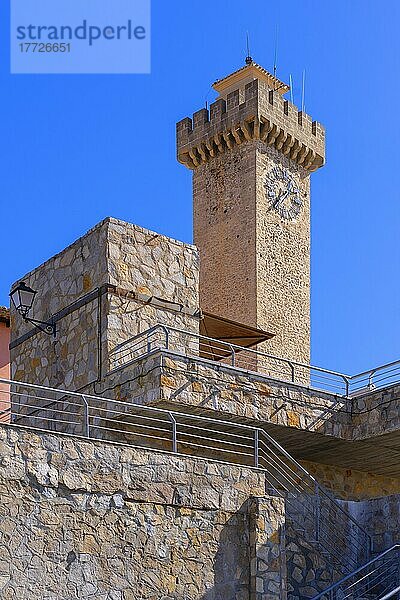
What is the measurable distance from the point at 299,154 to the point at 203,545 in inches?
863

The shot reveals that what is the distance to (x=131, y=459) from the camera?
13.3 meters

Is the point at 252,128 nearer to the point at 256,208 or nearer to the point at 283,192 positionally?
the point at 283,192

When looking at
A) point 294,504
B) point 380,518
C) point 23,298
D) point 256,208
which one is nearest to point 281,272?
point 256,208

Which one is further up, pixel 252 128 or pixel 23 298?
pixel 252 128

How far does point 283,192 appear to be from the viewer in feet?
108

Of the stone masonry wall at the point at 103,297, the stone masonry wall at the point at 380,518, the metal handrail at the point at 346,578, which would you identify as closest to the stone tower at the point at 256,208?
the stone masonry wall at the point at 103,297

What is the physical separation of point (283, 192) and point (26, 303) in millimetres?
15996

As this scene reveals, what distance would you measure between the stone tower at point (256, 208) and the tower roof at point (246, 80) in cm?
160

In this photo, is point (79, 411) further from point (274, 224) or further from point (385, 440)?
point (274, 224)

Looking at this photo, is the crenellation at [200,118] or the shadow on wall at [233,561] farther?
the crenellation at [200,118]

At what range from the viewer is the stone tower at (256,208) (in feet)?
103

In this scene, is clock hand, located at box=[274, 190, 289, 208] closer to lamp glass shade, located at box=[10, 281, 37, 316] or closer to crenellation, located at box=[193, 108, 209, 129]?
crenellation, located at box=[193, 108, 209, 129]

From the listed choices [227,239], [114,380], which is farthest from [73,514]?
[227,239]

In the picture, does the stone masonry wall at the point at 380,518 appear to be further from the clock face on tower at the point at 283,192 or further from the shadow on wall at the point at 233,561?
the clock face on tower at the point at 283,192
